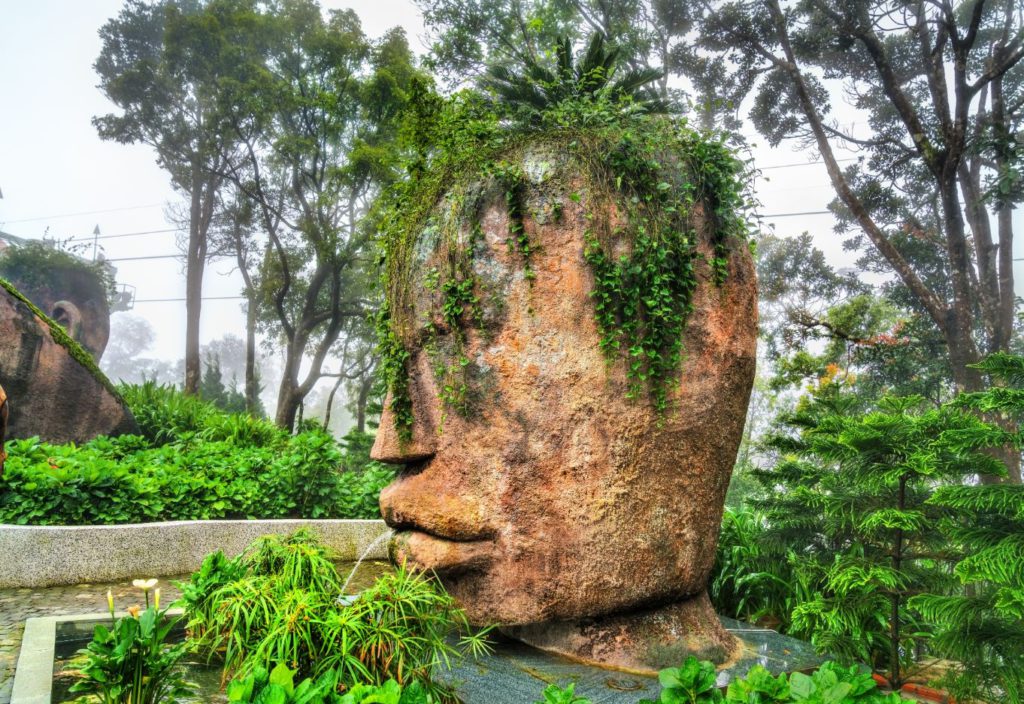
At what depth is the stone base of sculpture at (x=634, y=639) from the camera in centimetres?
401

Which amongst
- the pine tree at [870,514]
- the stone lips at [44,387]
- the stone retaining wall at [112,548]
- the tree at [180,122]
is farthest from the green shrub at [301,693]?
the tree at [180,122]

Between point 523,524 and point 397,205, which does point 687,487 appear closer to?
point 523,524

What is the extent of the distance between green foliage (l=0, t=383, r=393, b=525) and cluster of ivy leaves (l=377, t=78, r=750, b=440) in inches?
141

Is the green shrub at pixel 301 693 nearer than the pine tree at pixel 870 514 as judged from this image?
Yes

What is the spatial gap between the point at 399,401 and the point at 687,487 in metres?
1.92

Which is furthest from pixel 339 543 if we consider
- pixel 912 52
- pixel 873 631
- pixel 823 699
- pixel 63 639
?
pixel 912 52

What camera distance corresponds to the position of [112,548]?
5.98 m

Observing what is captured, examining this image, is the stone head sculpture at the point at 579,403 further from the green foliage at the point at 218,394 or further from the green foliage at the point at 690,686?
the green foliage at the point at 218,394

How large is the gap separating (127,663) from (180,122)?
1852 centimetres

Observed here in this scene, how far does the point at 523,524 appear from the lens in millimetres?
4051

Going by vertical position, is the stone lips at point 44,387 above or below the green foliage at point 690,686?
above

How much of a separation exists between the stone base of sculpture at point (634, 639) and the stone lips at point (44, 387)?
7995 millimetres

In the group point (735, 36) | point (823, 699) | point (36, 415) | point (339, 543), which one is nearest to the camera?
point (823, 699)

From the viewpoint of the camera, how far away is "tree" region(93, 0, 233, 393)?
17.2 metres
